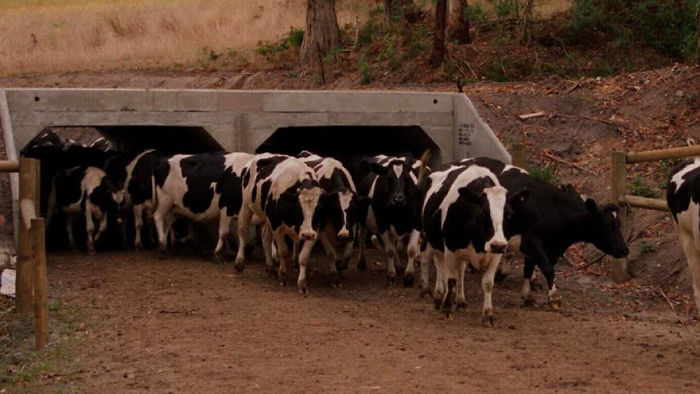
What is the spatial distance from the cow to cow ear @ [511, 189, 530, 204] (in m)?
0.76

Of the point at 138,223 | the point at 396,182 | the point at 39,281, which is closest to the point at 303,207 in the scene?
the point at 396,182

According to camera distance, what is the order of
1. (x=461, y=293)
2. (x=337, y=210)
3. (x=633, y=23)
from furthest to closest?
1. (x=633, y=23)
2. (x=337, y=210)
3. (x=461, y=293)

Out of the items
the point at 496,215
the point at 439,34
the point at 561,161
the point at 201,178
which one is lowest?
the point at 496,215

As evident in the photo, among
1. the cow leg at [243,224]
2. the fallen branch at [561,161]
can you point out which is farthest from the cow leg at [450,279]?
the fallen branch at [561,161]

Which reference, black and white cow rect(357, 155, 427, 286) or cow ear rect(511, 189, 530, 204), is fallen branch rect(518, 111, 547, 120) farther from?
cow ear rect(511, 189, 530, 204)

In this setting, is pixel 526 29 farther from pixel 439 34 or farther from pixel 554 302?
pixel 554 302

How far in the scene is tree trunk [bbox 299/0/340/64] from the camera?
101ft

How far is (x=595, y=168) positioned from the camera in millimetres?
19391

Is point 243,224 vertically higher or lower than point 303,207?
lower

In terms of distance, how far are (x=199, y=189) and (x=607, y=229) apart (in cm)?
692

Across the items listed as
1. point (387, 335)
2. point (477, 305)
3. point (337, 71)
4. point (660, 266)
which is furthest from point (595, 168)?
point (337, 71)

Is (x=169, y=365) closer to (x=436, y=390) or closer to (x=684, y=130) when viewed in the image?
(x=436, y=390)

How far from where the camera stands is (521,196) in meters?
14.2

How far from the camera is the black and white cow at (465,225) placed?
13555mm
